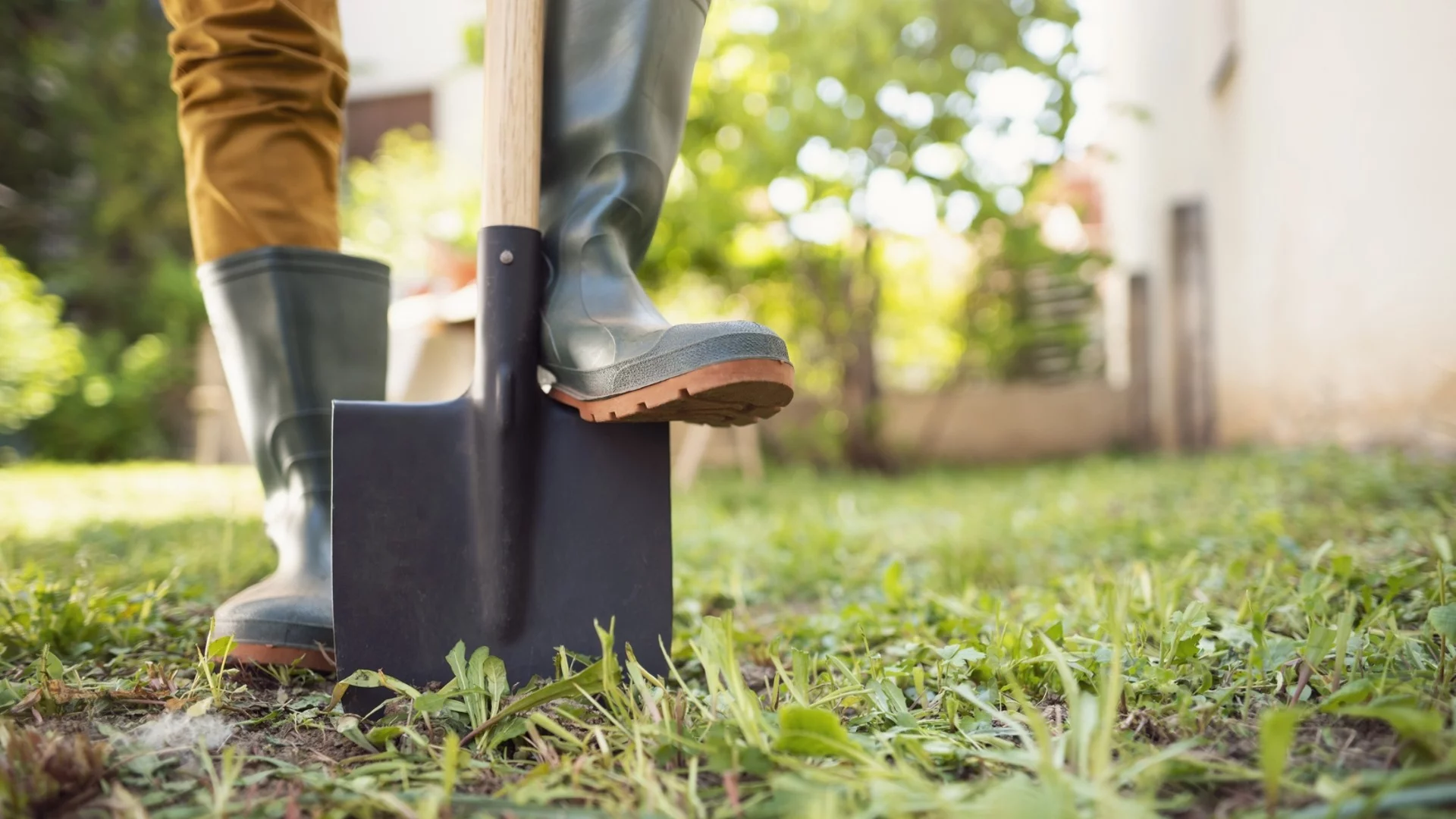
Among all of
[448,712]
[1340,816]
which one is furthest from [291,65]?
[1340,816]

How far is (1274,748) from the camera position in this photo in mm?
541

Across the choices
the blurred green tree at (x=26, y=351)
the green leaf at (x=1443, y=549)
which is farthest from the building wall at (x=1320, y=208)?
the blurred green tree at (x=26, y=351)

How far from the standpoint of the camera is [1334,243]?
2.99 meters

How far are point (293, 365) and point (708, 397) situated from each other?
0.54 m

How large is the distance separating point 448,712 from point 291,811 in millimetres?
227

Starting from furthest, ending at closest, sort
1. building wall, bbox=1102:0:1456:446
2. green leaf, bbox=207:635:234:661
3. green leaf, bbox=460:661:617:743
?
building wall, bbox=1102:0:1456:446 < green leaf, bbox=207:635:234:661 < green leaf, bbox=460:661:617:743

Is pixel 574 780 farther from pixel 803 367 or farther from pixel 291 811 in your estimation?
pixel 803 367

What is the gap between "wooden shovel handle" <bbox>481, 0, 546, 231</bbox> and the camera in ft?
3.23

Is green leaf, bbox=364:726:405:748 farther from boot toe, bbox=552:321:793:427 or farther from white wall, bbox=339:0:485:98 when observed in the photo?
A: white wall, bbox=339:0:485:98

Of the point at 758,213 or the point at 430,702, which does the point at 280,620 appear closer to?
the point at 430,702

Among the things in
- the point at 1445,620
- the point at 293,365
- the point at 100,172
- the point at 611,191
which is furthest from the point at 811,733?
the point at 100,172

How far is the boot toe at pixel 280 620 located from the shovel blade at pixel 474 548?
71mm

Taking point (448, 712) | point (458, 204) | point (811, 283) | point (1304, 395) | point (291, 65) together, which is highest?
point (458, 204)

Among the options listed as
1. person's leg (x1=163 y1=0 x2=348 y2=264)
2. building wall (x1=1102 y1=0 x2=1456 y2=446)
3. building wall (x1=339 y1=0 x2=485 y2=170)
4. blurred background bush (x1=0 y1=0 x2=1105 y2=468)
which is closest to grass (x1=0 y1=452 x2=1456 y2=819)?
person's leg (x1=163 y1=0 x2=348 y2=264)
